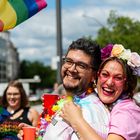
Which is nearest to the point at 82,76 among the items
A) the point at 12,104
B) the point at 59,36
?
the point at 12,104

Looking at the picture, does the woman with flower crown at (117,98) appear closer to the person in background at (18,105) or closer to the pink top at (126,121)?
Answer: the pink top at (126,121)

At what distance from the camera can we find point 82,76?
3447 millimetres

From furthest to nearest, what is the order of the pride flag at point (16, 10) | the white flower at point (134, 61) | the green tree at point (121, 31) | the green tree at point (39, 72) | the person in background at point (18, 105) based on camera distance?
the green tree at point (39, 72) < the green tree at point (121, 31) < the person in background at point (18, 105) < the pride flag at point (16, 10) < the white flower at point (134, 61)

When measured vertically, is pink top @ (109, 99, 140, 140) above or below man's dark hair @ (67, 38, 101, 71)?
below

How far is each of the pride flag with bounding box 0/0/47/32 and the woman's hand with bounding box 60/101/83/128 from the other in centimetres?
127

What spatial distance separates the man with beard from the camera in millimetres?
3230

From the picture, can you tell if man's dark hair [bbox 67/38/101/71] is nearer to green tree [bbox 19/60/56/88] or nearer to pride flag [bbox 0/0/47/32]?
pride flag [bbox 0/0/47/32]

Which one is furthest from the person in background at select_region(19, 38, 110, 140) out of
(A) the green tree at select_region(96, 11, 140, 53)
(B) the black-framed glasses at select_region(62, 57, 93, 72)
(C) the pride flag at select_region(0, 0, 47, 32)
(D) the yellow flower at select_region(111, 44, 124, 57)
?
(A) the green tree at select_region(96, 11, 140, 53)

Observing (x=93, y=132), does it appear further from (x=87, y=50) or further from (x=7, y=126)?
(x=7, y=126)

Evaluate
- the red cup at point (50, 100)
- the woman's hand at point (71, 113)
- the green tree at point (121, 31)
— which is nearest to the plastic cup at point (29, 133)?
the red cup at point (50, 100)

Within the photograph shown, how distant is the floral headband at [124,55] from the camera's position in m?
3.40

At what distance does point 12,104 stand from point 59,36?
23.6 feet

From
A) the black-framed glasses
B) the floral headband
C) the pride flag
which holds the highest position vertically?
the pride flag

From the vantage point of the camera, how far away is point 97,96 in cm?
346
